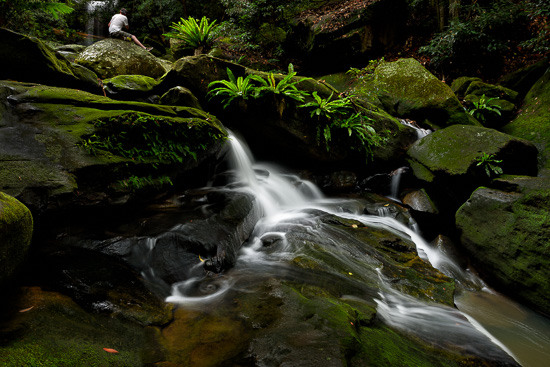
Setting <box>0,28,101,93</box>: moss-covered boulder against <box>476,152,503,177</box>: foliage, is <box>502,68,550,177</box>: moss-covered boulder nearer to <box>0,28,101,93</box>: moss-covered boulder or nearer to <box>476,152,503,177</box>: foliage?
<box>476,152,503,177</box>: foliage

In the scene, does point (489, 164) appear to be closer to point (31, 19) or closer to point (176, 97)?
point (176, 97)

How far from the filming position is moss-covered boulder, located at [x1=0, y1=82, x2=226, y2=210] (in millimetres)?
2789

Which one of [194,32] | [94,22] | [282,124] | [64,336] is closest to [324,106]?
[282,124]

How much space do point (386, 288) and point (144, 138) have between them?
3953 mm

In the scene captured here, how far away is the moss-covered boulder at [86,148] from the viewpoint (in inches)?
110

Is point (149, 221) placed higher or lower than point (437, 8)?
lower

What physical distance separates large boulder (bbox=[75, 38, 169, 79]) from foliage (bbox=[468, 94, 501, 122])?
31.7ft

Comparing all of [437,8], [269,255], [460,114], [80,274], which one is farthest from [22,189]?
[437,8]

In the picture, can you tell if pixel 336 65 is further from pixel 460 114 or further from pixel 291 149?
pixel 291 149

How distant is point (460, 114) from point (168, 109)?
7.66 m

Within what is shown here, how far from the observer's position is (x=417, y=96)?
26.1 feet

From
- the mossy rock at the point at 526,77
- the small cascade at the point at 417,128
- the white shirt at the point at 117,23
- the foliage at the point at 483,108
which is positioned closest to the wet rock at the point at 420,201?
the small cascade at the point at 417,128

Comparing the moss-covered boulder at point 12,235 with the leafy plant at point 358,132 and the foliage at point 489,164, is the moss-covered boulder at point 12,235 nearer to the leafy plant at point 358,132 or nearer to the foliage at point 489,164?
the leafy plant at point 358,132

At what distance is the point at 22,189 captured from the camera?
2.61 m
